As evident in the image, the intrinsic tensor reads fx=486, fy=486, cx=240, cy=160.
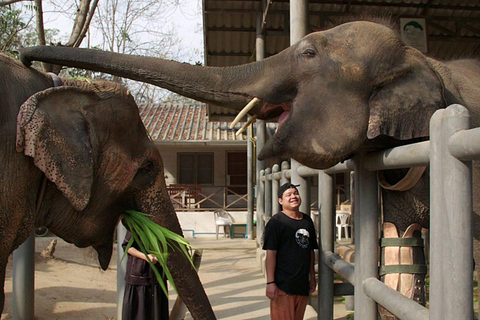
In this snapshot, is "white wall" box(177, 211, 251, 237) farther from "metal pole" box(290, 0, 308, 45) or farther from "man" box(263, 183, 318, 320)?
"man" box(263, 183, 318, 320)

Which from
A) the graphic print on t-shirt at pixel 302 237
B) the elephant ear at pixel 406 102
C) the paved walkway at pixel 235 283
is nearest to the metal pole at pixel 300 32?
the graphic print on t-shirt at pixel 302 237

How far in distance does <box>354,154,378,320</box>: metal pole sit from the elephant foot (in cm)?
5

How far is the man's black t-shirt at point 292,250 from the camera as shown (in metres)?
3.52

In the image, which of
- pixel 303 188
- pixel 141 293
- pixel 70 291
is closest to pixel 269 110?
pixel 303 188

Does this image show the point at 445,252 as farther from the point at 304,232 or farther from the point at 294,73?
the point at 304,232

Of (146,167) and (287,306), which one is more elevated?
(146,167)

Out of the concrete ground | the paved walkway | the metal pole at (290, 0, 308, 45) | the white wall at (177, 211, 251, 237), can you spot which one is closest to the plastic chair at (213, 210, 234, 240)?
the white wall at (177, 211, 251, 237)

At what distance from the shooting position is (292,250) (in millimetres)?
3531

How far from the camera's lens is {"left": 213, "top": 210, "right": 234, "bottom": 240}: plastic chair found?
1357 cm

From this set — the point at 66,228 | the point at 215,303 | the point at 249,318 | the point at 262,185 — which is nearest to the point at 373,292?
the point at 66,228

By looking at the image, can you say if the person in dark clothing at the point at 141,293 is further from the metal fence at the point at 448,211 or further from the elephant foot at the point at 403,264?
the metal fence at the point at 448,211

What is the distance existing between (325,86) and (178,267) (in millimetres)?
1329

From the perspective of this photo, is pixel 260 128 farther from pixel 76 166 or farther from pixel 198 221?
pixel 76 166

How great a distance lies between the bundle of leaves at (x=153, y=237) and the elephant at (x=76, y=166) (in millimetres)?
48
